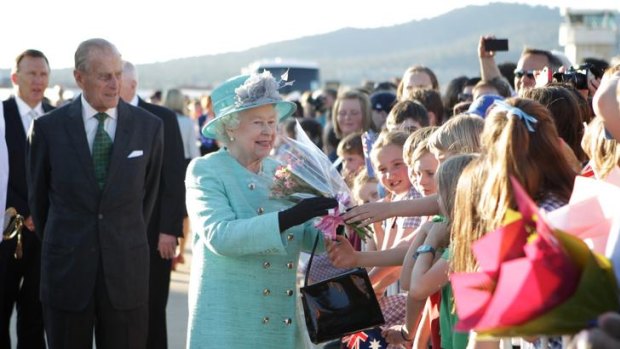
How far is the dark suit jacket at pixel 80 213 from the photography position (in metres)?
6.43

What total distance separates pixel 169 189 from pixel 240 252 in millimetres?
3026

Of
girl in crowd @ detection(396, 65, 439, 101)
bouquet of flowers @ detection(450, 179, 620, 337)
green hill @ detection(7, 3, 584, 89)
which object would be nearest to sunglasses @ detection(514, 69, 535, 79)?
girl in crowd @ detection(396, 65, 439, 101)

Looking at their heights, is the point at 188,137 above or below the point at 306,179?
below

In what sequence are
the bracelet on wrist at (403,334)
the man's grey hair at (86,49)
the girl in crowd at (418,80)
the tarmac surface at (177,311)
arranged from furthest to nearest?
1. the girl in crowd at (418,80)
2. the tarmac surface at (177,311)
3. the man's grey hair at (86,49)
4. the bracelet on wrist at (403,334)

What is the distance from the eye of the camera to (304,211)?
473 cm

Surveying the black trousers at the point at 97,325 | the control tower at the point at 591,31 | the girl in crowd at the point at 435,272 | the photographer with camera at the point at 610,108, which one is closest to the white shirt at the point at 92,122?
the black trousers at the point at 97,325

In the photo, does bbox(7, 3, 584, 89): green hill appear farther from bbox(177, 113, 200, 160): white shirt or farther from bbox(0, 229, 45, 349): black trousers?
bbox(0, 229, 45, 349): black trousers

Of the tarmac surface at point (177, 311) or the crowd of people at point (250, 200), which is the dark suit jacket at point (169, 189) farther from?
the tarmac surface at point (177, 311)

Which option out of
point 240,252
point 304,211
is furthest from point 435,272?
point 240,252

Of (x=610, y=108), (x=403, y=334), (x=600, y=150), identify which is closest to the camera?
(x=610, y=108)

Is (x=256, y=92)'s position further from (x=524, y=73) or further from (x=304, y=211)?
(x=524, y=73)

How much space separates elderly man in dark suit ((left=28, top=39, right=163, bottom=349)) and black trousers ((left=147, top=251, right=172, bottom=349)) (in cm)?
124

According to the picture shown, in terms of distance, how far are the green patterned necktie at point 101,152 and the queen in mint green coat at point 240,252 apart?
58.3 inches

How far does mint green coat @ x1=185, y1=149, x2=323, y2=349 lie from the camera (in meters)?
5.00
